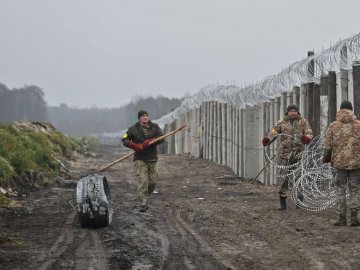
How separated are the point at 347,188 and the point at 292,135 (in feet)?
6.07

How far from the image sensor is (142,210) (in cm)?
1028

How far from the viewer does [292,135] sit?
9992mm

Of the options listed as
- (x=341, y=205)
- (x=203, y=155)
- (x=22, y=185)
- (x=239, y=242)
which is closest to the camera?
(x=239, y=242)

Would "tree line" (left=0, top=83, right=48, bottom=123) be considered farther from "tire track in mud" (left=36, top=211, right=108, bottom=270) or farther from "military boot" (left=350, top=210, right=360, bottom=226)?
"military boot" (left=350, top=210, right=360, bottom=226)

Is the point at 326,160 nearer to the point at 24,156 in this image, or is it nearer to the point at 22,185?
the point at 22,185

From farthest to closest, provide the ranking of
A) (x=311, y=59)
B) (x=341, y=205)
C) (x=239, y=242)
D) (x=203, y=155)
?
(x=203, y=155) < (x=311, y=59) < (x=341, y=205) < (x=239, y=242)

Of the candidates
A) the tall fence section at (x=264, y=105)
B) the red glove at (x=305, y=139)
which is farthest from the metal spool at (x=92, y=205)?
the tall fence section at (x=264, y=105)

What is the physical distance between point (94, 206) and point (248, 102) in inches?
343

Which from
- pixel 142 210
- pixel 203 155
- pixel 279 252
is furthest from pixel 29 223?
pixel 203 155

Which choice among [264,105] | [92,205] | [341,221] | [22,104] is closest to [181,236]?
[92,205]

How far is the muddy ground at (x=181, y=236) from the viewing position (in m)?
6.36

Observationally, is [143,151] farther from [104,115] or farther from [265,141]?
[104,115]

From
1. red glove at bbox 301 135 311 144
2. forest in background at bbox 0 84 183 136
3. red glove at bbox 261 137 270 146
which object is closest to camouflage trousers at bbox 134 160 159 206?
red glove at bbox 261 137 270 146

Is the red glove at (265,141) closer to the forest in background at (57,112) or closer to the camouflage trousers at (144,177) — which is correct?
the camouflage trousers at (144,177)
